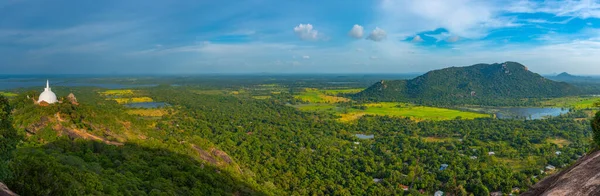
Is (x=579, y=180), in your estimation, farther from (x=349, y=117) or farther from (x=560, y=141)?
(x=349, y=117)

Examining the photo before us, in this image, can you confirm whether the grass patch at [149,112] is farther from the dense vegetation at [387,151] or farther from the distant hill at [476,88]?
the distant hill at [476,88]

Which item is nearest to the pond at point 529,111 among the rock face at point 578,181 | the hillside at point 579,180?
the hillside at point 579,180

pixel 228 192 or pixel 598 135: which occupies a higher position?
pixel 598 135

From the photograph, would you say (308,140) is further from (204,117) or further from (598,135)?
(598,135)

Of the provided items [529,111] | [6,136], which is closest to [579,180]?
[6,136]

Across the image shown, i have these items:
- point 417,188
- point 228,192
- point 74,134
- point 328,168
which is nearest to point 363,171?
point 328,168
